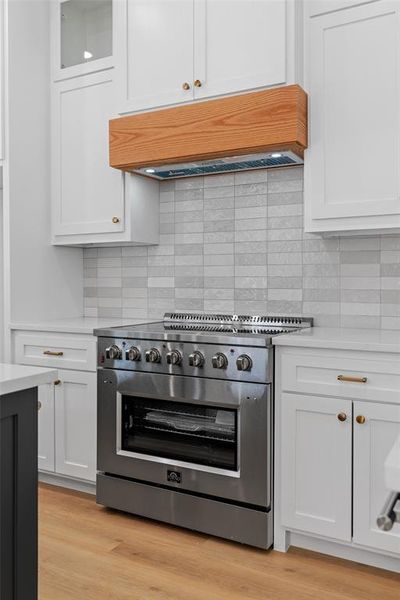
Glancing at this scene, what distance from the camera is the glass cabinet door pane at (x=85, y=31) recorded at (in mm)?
3068

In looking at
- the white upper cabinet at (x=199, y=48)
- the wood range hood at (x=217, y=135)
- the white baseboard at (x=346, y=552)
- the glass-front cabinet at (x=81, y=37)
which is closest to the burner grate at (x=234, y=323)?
the wood range hood at (x=217, y=135)

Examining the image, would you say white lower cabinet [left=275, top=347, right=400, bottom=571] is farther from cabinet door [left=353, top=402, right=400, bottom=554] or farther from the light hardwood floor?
the light hardwood floor

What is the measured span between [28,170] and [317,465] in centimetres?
227

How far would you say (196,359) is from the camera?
2346 millimetres

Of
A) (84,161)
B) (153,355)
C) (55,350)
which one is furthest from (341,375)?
(84,161)

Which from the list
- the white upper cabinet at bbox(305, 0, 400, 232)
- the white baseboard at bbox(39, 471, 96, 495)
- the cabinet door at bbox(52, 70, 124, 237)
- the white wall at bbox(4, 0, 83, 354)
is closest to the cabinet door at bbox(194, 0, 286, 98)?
the white upper cabinet at bbox(305, 0, 400, 232)

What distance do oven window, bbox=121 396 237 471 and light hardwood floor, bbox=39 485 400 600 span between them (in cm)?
35

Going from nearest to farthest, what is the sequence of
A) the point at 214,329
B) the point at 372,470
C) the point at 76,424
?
the point at 372,470
the point at 214,329
the point at 76,424

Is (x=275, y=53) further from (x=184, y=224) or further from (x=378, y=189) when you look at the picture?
(x=184, y=224)

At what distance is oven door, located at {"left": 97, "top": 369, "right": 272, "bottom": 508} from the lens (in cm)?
224

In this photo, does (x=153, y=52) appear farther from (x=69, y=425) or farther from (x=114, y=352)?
(x=69, y=425)

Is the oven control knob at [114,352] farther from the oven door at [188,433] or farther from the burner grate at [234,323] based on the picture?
the burner grate at [234,323]

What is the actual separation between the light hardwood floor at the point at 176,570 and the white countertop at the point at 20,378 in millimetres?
950

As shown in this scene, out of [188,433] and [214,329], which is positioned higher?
[214,329]
